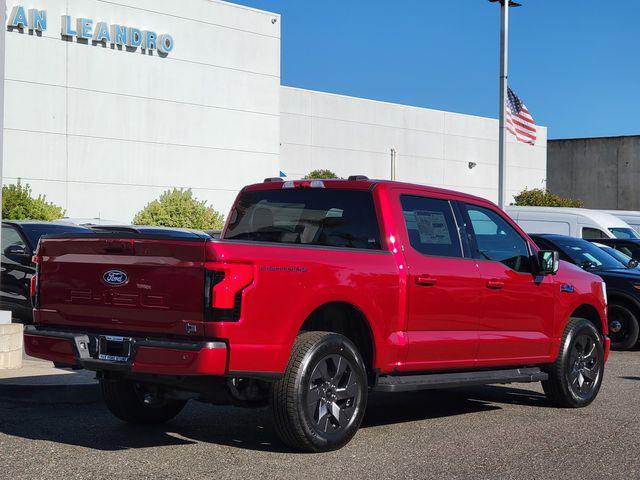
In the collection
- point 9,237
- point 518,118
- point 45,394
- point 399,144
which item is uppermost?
point 399,144

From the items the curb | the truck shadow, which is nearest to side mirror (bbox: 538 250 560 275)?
the truck shadow

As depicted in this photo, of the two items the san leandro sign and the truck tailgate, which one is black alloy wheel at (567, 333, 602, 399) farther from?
the san leandro sign

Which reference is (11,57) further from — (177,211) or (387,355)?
(387,355)

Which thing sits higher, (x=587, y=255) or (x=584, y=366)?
(x=587, y=255)

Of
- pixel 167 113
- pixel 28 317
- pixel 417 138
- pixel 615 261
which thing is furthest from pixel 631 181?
pixel 28 317

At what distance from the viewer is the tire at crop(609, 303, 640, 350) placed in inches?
583

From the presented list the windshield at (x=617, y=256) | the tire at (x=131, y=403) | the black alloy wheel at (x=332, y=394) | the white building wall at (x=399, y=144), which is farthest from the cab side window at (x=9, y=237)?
the white building wall at (x=399, y=144)

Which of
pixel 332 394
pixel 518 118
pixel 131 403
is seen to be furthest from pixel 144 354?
pixel 518 118

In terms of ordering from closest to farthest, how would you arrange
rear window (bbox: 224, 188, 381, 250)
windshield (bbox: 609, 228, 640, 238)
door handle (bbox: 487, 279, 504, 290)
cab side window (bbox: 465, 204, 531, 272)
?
rear window (bbox: 224, 188, 381, 250), door handle (bbox: 487, 279, 504, 290), cab side window (bbox: 465, 204, 531, 272), windshield (bbox: 609, 228, 640, 238)

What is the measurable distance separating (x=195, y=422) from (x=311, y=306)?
6.45ft

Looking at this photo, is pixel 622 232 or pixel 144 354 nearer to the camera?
pixel 144 354

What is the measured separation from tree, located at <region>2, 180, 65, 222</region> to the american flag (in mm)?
13456

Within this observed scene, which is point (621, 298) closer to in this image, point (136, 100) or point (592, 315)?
point (592, 315)

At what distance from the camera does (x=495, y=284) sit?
855 cm
